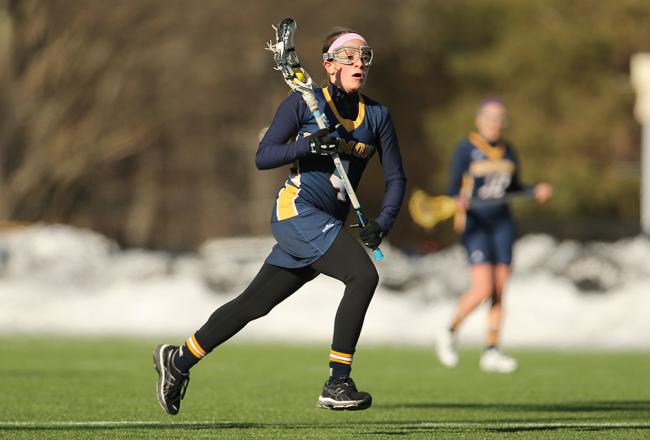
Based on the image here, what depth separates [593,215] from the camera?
42.5 metres

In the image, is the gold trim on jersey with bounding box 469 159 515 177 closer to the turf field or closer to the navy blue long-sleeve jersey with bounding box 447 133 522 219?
the navy blue long-sleeve jersey with bounding box 447 133 522 219

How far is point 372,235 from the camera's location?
787cm

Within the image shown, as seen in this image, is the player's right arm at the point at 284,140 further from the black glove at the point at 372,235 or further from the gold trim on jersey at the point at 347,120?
the black glove at the point at 372,235

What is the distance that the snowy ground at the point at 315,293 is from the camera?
60.8 ft

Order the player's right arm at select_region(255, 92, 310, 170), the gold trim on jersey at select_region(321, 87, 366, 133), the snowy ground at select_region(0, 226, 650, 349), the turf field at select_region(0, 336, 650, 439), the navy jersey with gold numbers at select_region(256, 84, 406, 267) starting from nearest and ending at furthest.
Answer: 1. the player's right arm at select_region(255, 92, 310, 170)
2. the navy jersey with gold numbers at select_region(256, 84, 406, 267)
3. the gold trim on jersey at select_region(321, 87, 366, 133)
4. the turf field at select_region(0, 336, 650, 439)
5. the snowy ground at select_region(0, 226, 650, 349)

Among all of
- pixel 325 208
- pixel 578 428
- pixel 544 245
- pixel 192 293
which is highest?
pixel 544 245

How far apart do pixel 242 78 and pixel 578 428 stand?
33952 millimetres

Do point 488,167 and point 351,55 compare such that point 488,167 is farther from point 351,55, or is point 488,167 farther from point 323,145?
point 323,145

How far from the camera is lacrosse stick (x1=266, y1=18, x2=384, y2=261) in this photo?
7883 millimetres

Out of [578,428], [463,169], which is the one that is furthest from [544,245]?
[578,428]

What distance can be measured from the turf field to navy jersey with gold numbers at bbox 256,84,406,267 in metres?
0.97

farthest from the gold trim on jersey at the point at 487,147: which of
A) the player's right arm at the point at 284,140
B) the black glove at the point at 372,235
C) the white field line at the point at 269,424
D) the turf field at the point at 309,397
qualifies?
the black glove at the point at 372,235

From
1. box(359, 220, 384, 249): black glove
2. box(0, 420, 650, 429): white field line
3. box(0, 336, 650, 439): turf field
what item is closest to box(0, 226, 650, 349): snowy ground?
box(0, 336, 650, 439): turf field

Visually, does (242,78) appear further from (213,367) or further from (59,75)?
(213,367)
